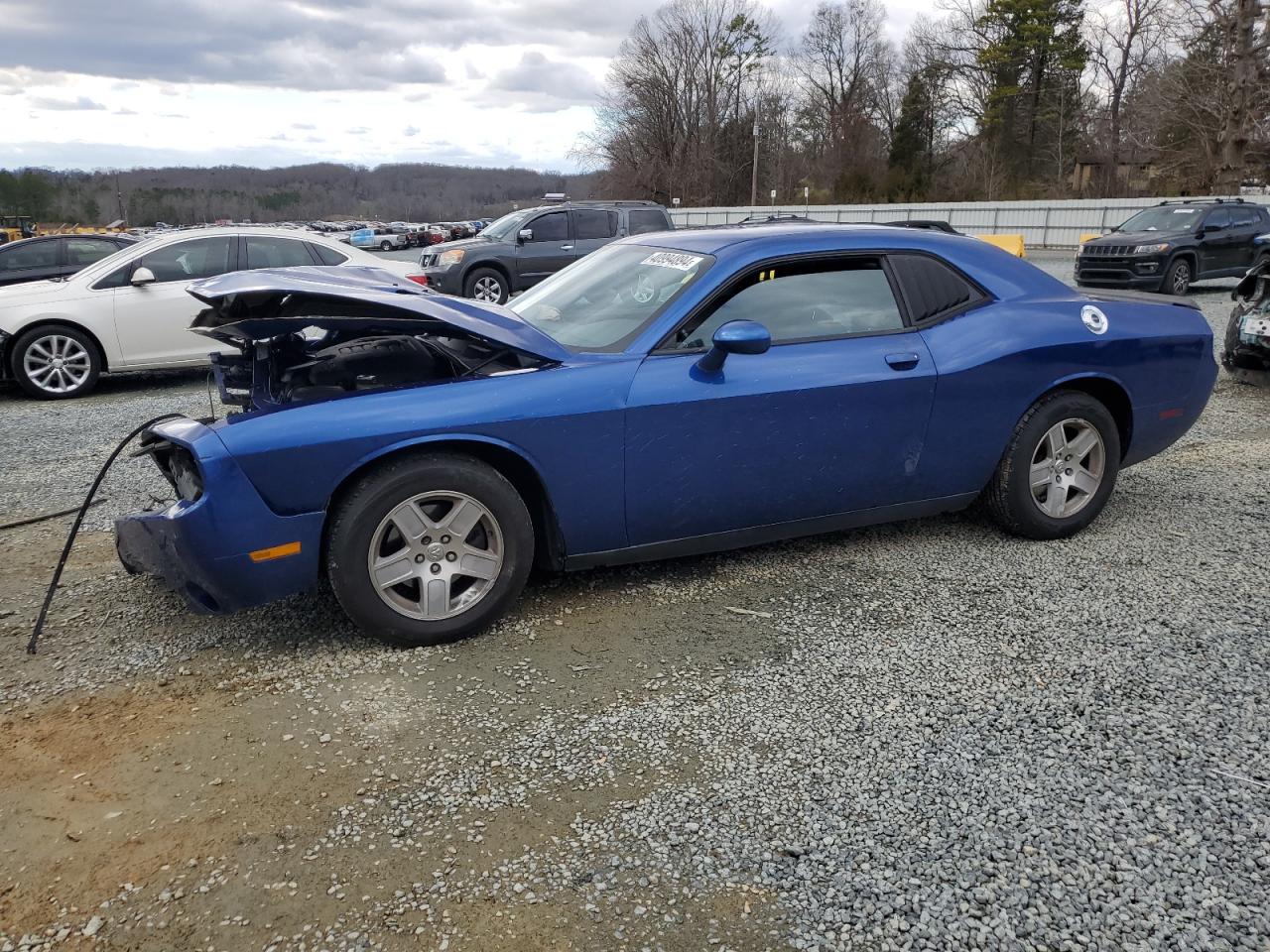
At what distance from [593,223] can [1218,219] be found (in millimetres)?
10794

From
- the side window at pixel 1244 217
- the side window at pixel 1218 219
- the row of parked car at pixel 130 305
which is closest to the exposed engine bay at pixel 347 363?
the row of parked car at pixel 130 305

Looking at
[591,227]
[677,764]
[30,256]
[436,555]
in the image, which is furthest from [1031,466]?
[591,227]

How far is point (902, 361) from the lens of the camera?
403cm

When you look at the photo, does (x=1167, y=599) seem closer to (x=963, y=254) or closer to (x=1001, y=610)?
(x=1001, y=610)

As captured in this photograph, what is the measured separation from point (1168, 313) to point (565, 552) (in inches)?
131

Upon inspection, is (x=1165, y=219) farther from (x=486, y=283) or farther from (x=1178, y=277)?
(x=486, y=283)

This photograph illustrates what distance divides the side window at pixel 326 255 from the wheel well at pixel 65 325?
2.18 meters

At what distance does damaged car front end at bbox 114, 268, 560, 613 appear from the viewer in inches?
125

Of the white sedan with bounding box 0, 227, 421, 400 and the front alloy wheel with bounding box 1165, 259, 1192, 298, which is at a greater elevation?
the front alloy wheel with bounding box 1165, 259, 1192, 298

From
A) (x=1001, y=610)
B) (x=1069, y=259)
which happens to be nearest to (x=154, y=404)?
(x=1001, y=610)

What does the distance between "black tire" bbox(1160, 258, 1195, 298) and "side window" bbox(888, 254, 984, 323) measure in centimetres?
1343

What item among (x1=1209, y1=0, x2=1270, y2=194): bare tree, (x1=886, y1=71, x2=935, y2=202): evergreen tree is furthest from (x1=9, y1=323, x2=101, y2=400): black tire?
(x1=886, y1=71, x2=935, y2=202): evergreen tree

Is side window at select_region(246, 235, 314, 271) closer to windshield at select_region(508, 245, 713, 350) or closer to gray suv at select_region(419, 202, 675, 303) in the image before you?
gray suv at select_region(419, 202, 675, 303)

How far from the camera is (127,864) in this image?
2359 millimetres
